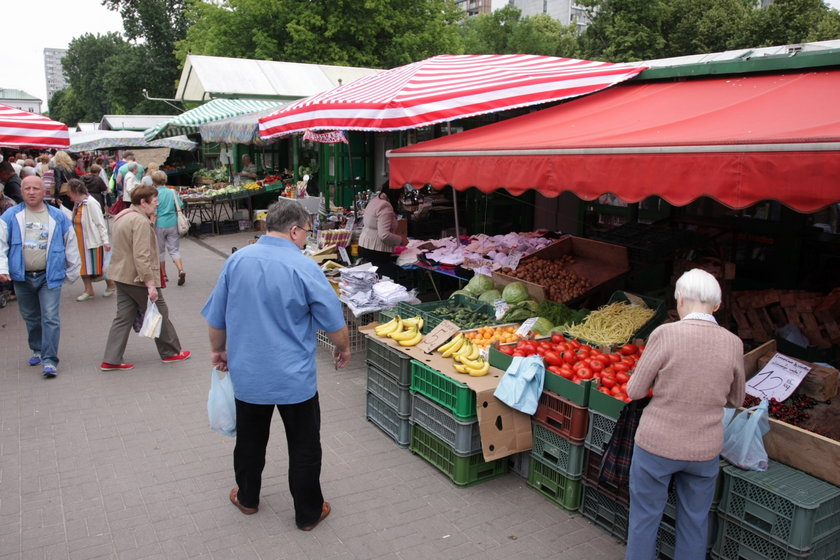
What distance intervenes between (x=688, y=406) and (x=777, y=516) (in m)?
0.78

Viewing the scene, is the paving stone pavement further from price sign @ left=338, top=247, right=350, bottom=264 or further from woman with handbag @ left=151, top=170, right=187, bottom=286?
woman with handbag @ left=151, top=170, right=187, bottom=286

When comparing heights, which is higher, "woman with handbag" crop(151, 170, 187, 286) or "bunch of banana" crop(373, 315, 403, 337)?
"woman with handbag" crop(151, 170, 187, 286)

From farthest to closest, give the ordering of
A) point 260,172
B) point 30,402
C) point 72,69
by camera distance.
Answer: point 72,69, point 260,172, point 30,402

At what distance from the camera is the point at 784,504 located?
3.03m

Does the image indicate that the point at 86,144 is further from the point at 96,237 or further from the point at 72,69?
the point at 72,69

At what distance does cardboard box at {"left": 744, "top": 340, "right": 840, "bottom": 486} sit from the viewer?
319cm

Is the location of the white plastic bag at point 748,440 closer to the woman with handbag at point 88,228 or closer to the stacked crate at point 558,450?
the stacked crate at point 558,450

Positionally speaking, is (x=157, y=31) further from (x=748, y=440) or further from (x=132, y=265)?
(x=748, y=440)

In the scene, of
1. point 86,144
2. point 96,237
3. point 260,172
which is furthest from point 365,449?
point 86,144

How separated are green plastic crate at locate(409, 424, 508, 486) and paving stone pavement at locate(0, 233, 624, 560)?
0.26ft

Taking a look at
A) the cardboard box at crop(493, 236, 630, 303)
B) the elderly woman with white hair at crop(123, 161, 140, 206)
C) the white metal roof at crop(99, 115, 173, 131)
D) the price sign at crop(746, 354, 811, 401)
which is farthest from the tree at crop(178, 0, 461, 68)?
the price sign at crop(746, 354, 811, 401)

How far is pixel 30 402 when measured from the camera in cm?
579

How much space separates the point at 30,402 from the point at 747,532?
232 inches

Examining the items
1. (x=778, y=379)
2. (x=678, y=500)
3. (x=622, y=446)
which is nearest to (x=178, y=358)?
(x=622, y=446)
